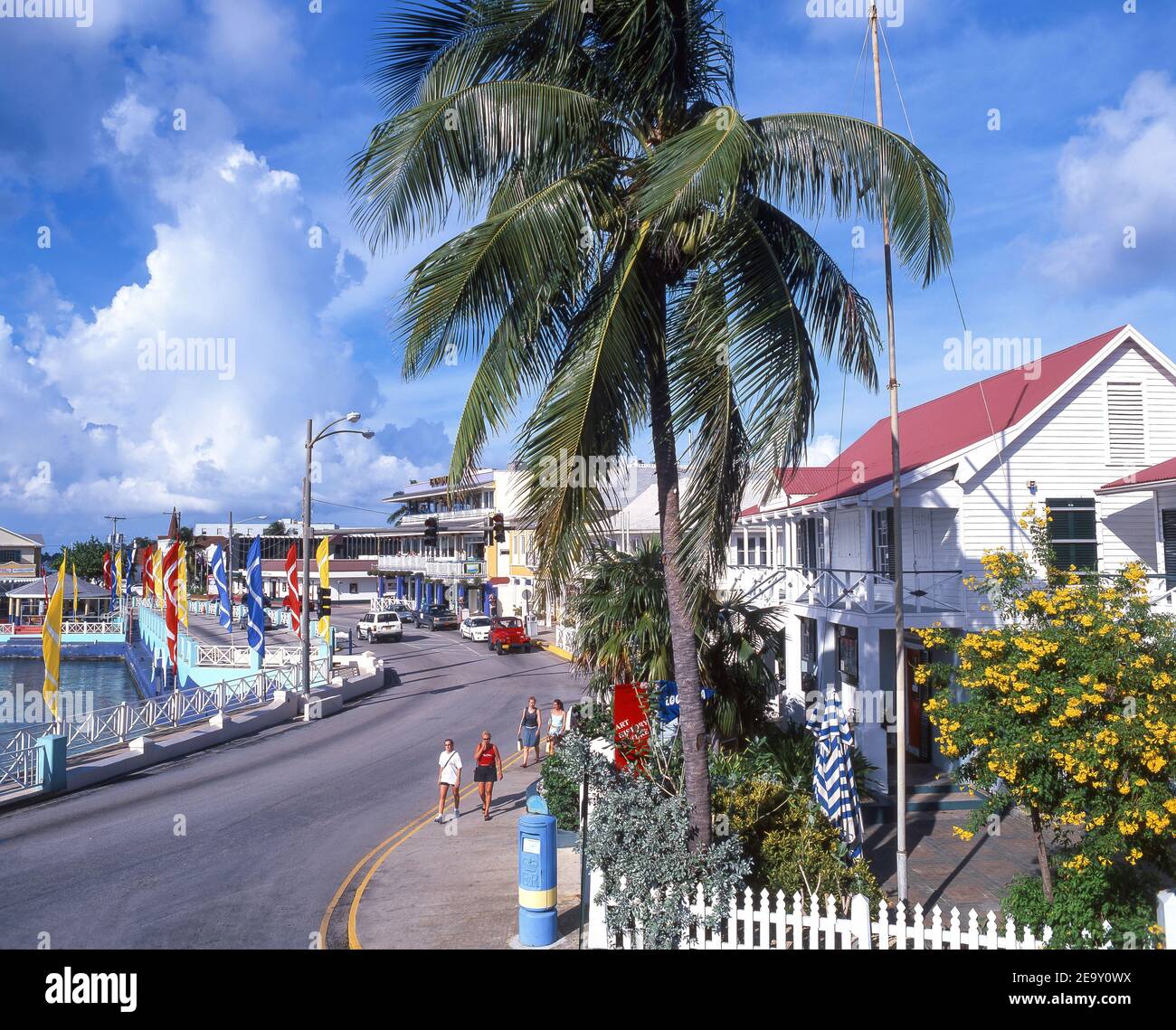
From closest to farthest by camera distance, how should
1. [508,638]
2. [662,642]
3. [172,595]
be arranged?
[662,642], [172,595], [508,638]

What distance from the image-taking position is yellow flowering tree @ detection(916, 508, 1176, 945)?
8.38 m

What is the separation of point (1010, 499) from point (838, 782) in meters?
9.10

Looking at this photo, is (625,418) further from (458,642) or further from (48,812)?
(458,642)

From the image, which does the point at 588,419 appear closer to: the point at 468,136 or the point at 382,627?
the point at 468,136

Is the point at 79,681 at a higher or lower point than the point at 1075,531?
lower

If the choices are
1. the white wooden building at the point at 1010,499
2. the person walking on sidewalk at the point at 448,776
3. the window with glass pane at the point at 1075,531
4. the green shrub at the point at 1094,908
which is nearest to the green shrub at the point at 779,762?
the white wooden building at the point at 1010,499

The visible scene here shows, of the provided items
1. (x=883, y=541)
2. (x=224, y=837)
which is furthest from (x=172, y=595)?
(x=883, y=541)

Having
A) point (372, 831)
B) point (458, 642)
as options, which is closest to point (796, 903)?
point (372, 831)

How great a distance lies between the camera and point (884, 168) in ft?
27.5

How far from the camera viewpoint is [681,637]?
8984mm

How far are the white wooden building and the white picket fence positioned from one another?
7982 mm

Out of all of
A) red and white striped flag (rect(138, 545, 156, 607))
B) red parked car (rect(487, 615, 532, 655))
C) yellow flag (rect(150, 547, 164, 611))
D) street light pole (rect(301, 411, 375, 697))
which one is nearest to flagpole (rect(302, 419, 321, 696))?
street light pole (rect(301, 411, 375, 697))

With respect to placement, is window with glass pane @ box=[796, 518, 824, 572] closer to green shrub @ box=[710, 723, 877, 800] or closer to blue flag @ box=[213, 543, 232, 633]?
green shrub @ box=[710, 723, 877, 800]
